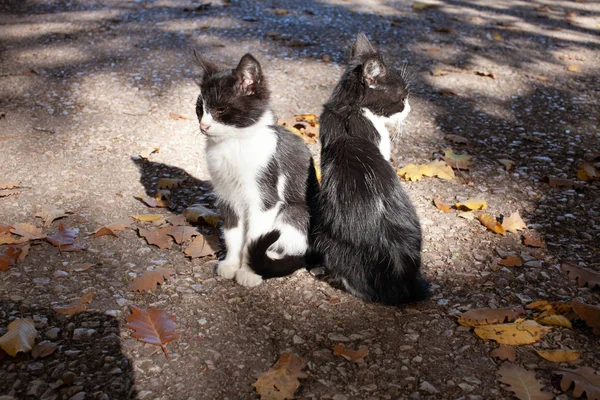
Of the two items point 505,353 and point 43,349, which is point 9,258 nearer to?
point 43,349

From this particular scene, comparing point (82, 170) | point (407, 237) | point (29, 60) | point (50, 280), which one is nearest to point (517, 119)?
point (407, 237)

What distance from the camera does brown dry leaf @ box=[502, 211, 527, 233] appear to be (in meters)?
3.90

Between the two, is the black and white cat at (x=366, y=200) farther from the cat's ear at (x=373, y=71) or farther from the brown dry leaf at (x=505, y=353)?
the brown dry leaf at (x=505, y=353)

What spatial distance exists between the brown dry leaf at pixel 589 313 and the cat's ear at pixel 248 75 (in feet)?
7.33

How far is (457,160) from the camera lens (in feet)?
15.9

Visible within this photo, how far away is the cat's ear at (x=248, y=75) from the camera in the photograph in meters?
3.13

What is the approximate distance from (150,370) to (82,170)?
8.52 ft

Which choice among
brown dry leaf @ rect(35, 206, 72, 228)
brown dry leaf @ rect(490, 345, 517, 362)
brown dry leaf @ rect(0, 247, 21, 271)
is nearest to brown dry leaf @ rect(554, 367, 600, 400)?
brown dry leaf @ rect(490, 345, 517, 362)

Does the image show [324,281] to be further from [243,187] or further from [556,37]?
[556,37]

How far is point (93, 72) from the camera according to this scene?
659 cm

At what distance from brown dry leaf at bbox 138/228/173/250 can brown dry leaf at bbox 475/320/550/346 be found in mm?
2091

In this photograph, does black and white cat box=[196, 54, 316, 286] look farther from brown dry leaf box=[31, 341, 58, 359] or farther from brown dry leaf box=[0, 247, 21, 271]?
brown dry leaf box=[0, 247, 21, 271]

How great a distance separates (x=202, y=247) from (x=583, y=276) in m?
2.49

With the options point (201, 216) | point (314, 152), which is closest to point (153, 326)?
point (201, 216)
